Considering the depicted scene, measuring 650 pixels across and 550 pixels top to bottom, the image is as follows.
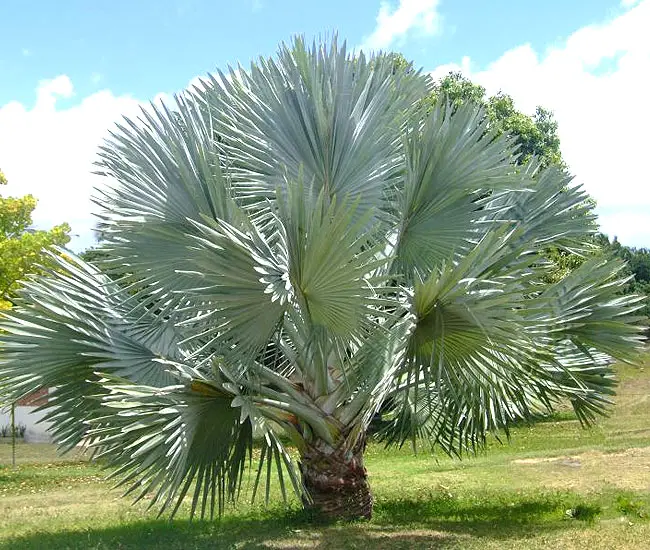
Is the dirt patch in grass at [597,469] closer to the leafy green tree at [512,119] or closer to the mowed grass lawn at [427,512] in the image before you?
the mowed grass lawn at [427,512]

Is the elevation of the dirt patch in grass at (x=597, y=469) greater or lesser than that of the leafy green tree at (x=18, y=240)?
lesser

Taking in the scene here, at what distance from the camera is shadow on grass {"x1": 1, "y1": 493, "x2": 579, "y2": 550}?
331 inches

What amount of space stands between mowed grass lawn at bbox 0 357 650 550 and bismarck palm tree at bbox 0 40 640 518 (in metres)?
0.87

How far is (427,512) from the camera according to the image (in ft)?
34.9

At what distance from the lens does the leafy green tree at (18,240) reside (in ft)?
70.8

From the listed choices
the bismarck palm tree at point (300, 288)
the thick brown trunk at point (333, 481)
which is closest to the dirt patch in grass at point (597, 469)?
the bismarck palm tree at point (300, 288)

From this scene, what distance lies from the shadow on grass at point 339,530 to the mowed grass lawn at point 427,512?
13 millimetres

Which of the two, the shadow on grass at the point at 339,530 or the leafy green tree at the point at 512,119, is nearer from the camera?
the shadow on grass at the point at 339,530

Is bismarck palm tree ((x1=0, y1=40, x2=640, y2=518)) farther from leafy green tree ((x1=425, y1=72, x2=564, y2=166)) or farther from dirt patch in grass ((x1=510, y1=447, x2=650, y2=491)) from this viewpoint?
leafy green tree ((x1=425, y1=72, x2=564, y2=166))

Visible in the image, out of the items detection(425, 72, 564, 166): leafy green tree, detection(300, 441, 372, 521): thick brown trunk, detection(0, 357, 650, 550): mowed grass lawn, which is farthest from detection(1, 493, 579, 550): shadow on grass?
detection(425, 72, 564, 166): leafy green tree

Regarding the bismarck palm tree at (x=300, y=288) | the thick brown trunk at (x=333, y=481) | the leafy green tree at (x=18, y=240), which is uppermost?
the leafy green tree at (x=18, y=240)

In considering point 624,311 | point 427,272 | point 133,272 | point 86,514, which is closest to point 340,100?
point 427,272

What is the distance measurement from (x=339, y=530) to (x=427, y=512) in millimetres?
2252

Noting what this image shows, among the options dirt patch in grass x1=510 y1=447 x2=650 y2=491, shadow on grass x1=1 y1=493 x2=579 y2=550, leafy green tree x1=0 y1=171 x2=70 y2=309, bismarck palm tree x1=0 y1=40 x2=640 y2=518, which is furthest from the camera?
leafy green tree x1=0 y1=171 x2=70 y2=309
